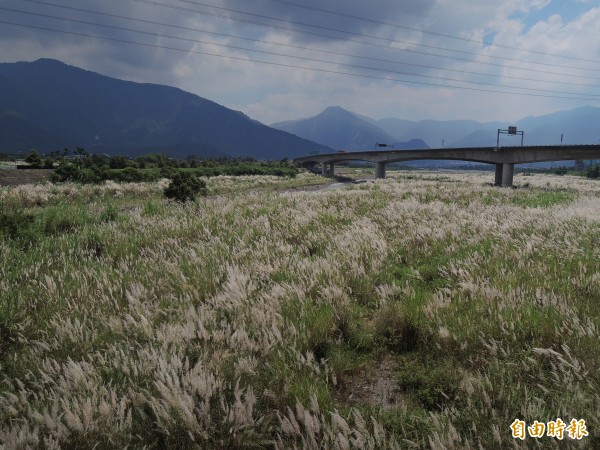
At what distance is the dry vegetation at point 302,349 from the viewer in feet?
7.41

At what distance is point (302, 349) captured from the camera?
3.25 m

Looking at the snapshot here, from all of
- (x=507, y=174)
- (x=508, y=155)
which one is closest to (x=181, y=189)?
(x=507, y=174)

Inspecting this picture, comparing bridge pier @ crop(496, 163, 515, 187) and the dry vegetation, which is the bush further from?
bridge pier @ crop(496, 163, 515, 187)

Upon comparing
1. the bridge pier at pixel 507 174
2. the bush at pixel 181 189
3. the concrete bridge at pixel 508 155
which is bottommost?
the bush at pixel 181 189

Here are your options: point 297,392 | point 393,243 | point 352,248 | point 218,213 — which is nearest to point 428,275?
point 352,248

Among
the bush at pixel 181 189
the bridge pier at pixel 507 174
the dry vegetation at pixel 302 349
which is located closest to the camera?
the dry vegetation at pixel 302 349

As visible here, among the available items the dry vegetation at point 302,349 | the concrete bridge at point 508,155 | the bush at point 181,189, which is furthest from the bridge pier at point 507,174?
the dry vegetation at point 302,349

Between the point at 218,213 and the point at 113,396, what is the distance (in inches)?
363

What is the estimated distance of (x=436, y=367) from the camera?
3.07 metres

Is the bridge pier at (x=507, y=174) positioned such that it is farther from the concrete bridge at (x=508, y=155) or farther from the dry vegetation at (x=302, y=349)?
the dry vegetation at (x=302, y=349)

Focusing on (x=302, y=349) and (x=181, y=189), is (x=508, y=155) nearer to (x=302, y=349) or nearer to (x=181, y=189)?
(x=181, y=189)

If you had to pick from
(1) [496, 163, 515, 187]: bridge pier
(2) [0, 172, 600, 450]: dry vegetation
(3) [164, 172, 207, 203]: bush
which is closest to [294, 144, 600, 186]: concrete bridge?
(1) [496, 163, 515, 187]: bridge pier

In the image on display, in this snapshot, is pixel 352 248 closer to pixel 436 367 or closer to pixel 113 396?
pixel 436 367

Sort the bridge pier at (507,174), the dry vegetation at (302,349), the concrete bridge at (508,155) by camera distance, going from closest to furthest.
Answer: the dry vegetation at (302,349)
the concrete bridge at (508,155)
the bridge pier at (507,174)
